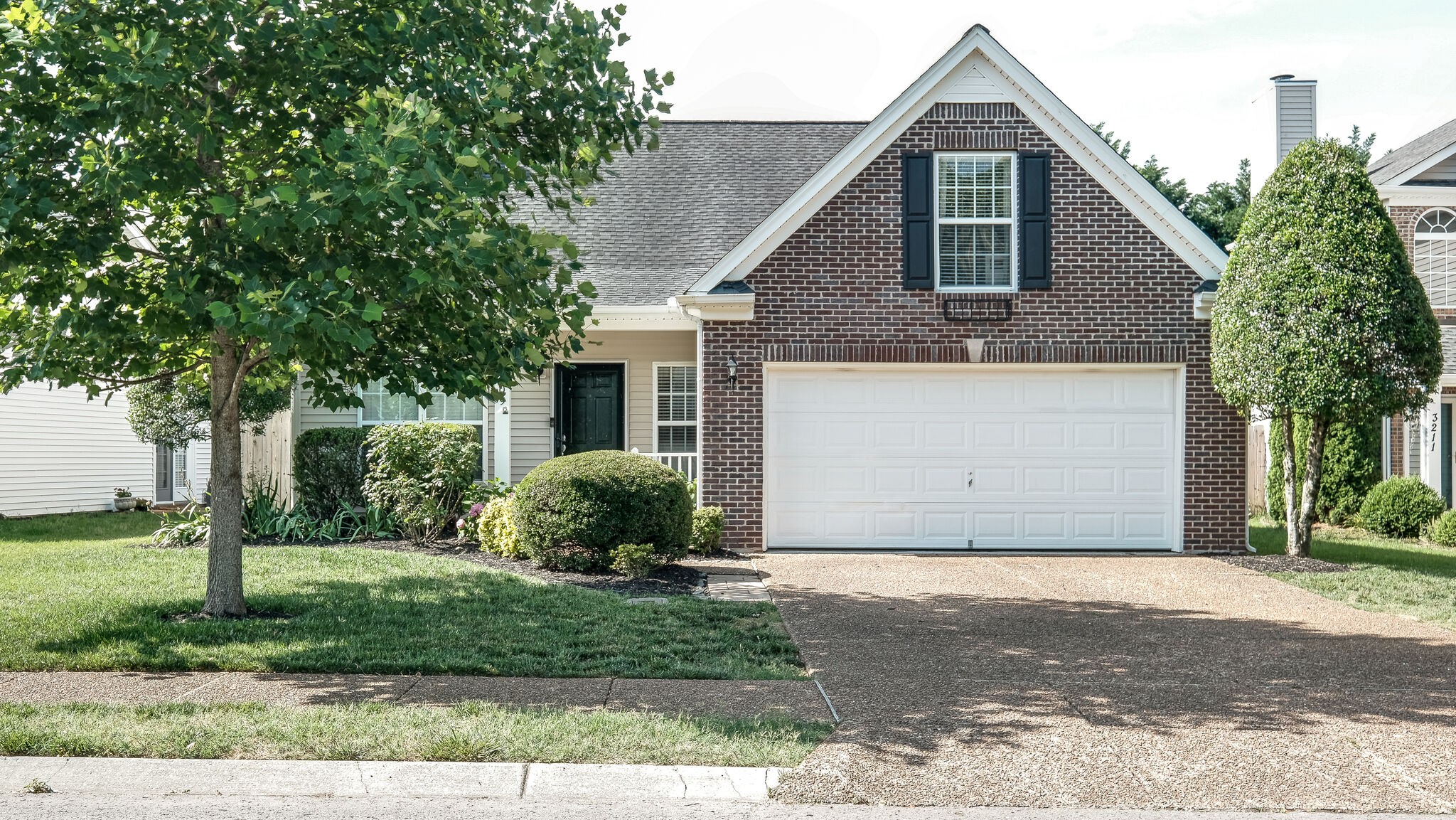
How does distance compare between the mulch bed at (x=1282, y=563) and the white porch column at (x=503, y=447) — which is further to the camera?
the white porch column at (x=503, y=447)

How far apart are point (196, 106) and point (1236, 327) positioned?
10734 millimetres

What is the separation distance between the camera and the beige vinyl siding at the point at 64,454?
19406mm

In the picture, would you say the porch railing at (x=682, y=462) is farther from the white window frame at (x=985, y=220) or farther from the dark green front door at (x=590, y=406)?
the white window frame at (x=985, y=220)

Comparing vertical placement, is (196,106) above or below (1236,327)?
above

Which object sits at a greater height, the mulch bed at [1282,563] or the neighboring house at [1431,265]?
the neighboring house at [1431,265]

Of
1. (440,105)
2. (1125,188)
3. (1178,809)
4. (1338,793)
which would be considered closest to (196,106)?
(440,105)

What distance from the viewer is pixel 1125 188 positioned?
44.0ft

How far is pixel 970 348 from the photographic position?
1348 cm

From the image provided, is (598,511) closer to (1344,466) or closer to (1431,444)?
(1344,466)

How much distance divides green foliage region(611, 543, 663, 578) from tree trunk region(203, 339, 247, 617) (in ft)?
11.4

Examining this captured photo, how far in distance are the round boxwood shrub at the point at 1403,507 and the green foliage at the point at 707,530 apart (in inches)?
430

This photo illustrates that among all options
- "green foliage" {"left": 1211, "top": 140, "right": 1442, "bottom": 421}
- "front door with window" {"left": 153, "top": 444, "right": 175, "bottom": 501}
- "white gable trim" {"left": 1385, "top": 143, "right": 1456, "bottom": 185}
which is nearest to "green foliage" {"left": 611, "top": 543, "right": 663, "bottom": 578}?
"green foliage" {"left": 1211, "top": 140, "right": 1442, "bottom": 421}

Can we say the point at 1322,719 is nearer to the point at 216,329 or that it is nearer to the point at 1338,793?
the point at 1338,793

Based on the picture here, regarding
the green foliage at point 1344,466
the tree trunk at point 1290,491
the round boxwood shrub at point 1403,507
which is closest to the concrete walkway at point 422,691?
the tree trunk at point 1290,491
